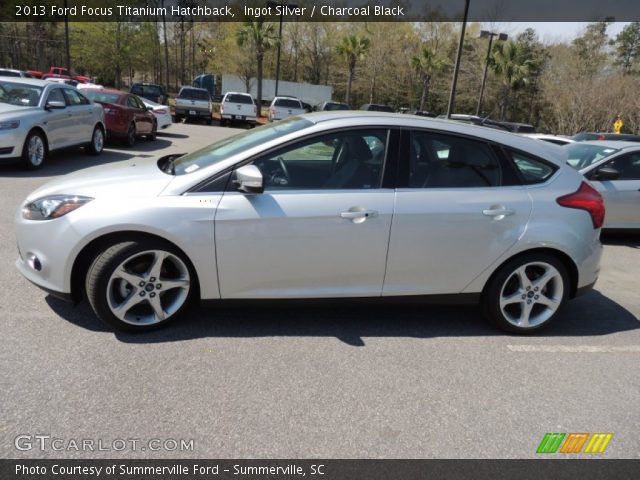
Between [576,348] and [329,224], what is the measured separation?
2225 mm

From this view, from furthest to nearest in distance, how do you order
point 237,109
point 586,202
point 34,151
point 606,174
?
point 237,109
point 34,151
point 606,174
point 586,202

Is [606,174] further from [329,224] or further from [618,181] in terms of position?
[329,224]

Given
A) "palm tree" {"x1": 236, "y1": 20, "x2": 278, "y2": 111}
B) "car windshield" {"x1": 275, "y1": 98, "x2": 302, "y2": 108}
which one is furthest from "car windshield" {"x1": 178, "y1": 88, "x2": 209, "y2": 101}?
"palm tree" {"x1": 236, "y1": 20, "x2": 278, "y2": 111}

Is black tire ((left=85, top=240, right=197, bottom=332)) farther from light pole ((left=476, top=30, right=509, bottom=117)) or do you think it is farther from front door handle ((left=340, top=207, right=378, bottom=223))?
light pole ((left=476, top=30, right=509, bottom=117))

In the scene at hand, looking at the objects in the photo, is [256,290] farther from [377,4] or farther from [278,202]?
→ [377,4]

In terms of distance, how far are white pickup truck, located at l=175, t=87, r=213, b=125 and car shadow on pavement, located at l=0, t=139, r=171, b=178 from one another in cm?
988

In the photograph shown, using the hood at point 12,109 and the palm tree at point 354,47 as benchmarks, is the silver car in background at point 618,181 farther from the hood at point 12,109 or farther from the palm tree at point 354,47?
the palm tree at point 354,47

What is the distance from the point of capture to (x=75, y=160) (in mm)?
11305

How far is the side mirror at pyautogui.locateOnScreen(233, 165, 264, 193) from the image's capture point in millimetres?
3369

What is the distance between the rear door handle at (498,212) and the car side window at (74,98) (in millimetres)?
9761

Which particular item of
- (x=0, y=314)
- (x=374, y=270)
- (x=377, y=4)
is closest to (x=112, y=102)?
(x=0, y=314)

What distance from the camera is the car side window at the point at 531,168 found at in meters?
4.05
